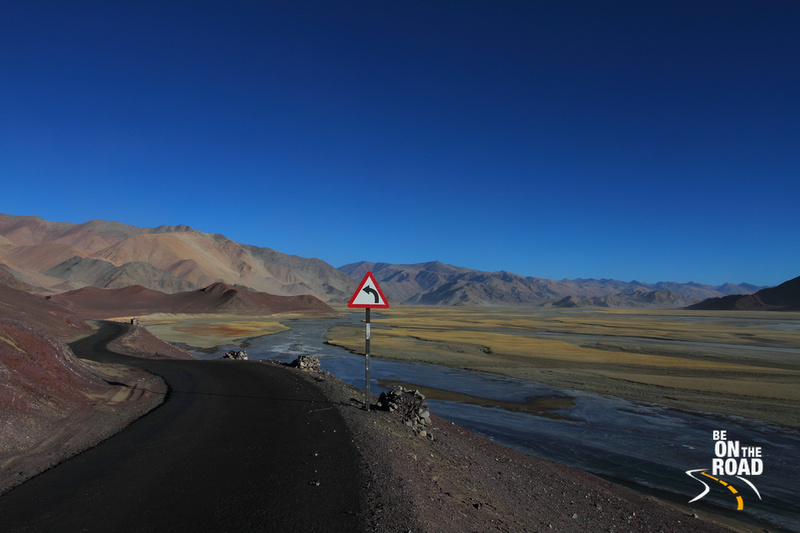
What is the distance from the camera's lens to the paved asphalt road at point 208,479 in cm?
493

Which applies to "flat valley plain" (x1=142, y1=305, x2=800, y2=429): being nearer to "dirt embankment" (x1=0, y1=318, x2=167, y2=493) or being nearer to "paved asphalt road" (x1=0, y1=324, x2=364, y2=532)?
"paved asphalt road" (x1=0, y1=324, x2=364, y2=532)

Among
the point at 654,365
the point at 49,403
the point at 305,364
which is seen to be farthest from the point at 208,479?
the point at 654,365

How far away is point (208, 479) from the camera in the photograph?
20.0 ft

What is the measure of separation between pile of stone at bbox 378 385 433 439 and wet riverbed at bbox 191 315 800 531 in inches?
148

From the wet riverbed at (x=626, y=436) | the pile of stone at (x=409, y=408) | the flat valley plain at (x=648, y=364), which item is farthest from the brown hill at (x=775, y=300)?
the pile of stone at (x=409, y=408)

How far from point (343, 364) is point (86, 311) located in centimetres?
7680

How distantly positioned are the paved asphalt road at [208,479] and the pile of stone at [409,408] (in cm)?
158

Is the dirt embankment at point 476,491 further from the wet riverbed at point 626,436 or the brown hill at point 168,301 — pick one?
the brown hill at point 168,301

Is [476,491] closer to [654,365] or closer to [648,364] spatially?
[654,365]

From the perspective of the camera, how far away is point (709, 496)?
1027 cm

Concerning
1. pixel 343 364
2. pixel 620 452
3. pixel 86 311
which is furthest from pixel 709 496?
pixel 86 311

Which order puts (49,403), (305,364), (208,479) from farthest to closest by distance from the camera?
1. (305,364)
2. (49,403)
3. (208,479)

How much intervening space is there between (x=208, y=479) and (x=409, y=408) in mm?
5858

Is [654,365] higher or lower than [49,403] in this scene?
lower
